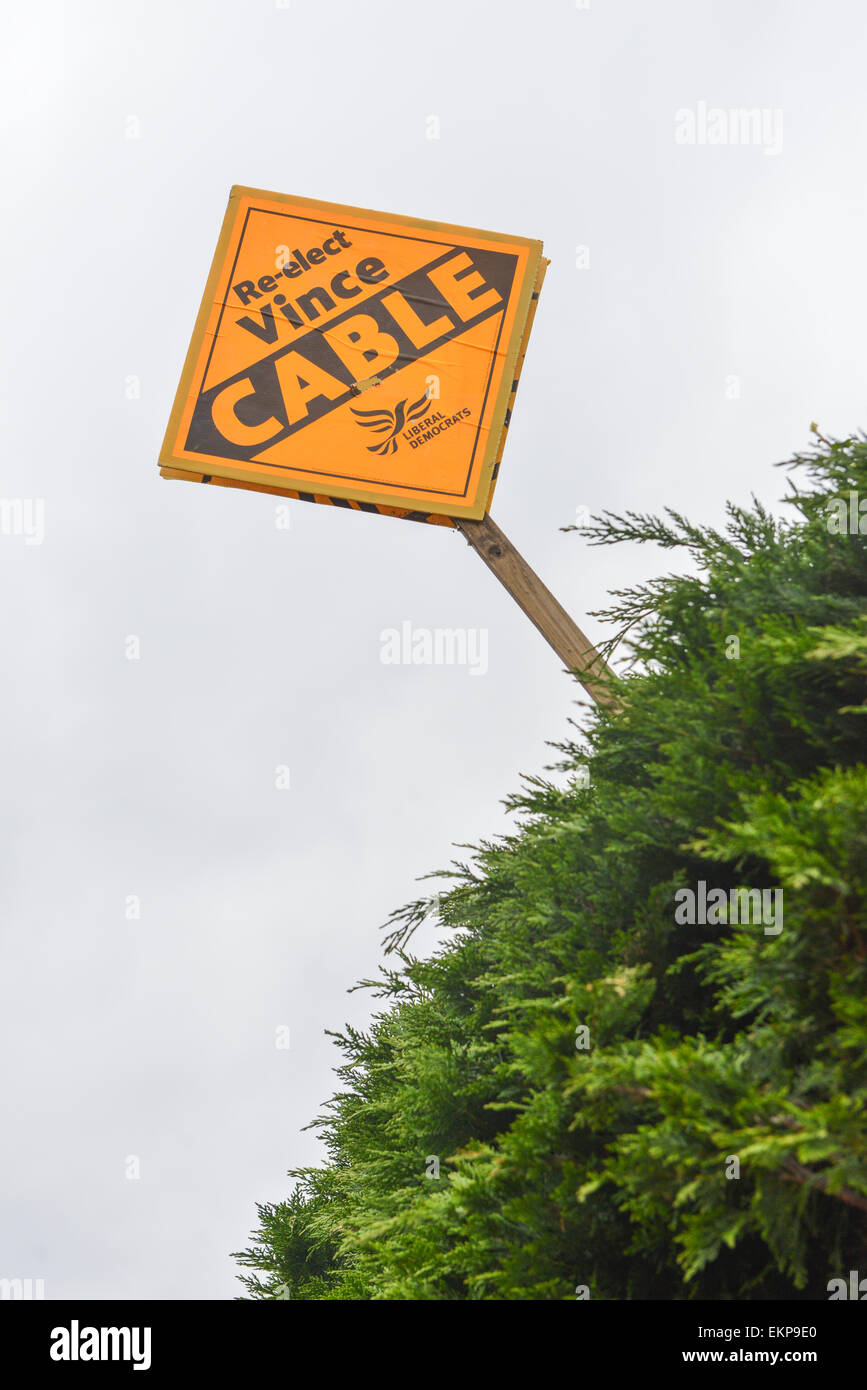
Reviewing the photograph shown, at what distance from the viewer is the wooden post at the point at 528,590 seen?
694 cm

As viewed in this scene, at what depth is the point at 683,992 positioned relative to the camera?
13.1 ft

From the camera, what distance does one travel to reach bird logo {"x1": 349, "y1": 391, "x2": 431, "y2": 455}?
24.5 feet

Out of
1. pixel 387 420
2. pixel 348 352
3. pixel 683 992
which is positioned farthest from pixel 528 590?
pixel 683 992

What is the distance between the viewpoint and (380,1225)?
4.63m

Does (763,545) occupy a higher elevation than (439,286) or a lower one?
lower

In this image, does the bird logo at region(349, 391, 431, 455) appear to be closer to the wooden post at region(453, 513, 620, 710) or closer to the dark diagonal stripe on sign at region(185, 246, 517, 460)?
the dark diagonal stripe on sign at region(185, 246, 517, 460)

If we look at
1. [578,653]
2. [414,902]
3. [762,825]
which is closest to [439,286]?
[578,653]

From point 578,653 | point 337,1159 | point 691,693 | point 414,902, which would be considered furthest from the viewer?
point 337,1159

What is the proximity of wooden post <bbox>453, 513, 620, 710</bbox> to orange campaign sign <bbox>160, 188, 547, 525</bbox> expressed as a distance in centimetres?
17

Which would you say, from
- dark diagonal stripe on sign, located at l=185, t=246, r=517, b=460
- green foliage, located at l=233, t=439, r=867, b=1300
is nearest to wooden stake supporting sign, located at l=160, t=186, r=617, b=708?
dark diagonal stripe on sign, located at l=185, t=246, r=517, b=460

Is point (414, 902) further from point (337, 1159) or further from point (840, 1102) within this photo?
point (337, 1159)

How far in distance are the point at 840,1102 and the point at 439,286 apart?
700cm

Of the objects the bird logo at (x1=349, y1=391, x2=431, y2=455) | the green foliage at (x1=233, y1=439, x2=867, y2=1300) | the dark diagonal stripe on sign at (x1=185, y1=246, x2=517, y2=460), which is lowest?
the green foliage at (x1=233, y1=439, x2=867, y2=1300)
